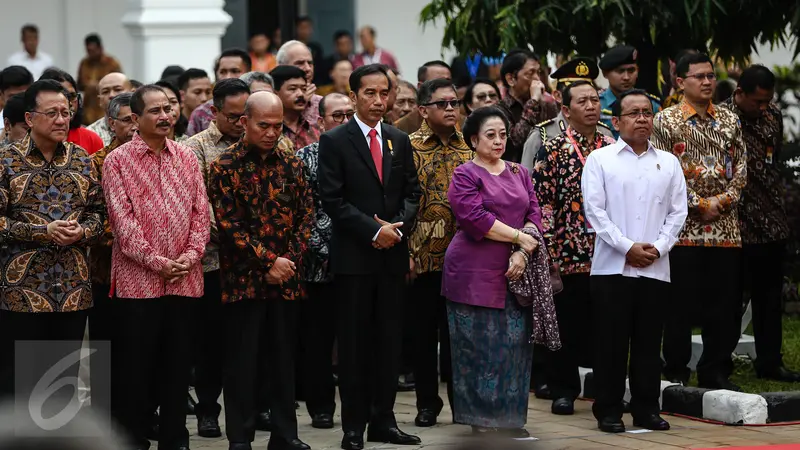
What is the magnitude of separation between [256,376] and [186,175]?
3.98 feet

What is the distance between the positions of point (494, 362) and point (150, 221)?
217 centimetres

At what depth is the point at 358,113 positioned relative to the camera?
326 inches

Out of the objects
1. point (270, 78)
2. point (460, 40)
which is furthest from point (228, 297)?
point (460, 40)

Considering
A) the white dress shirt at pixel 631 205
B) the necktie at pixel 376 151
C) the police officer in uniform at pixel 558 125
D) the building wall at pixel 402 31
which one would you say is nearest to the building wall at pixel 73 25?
the building wall at pixel 402 31

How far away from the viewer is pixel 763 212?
9.69 metres

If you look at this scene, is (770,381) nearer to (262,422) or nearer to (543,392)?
(543,392)

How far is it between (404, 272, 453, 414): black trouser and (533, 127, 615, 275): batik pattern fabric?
0.81 meters

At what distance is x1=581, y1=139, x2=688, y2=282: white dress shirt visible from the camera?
8344mm

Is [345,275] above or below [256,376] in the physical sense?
above

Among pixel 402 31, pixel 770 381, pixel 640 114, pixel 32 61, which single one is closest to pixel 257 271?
pixel 640 114

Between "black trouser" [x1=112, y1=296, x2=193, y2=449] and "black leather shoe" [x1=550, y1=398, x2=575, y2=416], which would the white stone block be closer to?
"black leather shoe" [x1=550, y1=398, x2=575, y2=416]

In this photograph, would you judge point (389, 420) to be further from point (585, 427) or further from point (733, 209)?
point (733, 209)

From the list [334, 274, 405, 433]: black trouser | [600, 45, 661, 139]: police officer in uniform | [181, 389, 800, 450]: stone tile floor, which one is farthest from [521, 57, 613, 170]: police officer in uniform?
[181, 389, 800, 450]: stone tile floor

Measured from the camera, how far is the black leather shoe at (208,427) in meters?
8.48
